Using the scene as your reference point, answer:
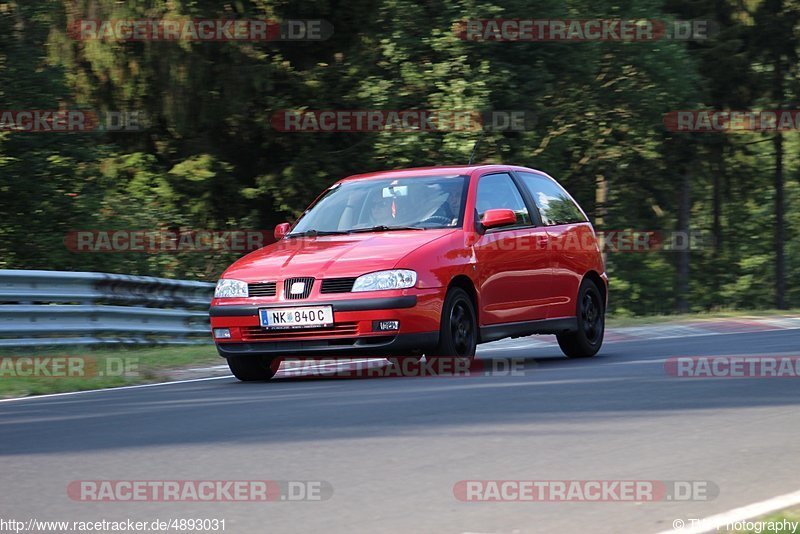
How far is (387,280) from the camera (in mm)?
10836

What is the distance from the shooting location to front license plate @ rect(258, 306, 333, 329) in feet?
35.6

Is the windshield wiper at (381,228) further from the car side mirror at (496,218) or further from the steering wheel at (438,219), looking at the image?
the car side mirror at (496,218)

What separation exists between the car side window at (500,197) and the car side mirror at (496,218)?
192 millimetres

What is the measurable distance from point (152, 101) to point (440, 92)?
5.86 m

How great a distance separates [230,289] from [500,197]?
106 inches

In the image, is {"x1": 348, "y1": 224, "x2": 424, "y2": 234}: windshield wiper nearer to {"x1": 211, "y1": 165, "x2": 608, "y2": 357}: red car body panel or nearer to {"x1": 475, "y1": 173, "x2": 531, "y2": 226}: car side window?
{"x1": 211, "y1": 165, "x2": 608, "y2": 357}: red car body panel

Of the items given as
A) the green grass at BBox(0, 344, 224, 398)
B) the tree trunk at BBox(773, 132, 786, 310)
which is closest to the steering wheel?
the green grass at BBox(0, 344, 224, 398)

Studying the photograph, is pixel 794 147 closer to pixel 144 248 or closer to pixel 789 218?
pixel 789 218

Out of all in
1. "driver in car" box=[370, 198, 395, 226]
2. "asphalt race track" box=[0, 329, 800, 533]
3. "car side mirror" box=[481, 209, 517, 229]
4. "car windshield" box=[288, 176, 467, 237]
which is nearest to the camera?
"asphalt race track" box=[0, 329, 800, 533]

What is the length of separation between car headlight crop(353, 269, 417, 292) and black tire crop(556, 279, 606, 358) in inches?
119

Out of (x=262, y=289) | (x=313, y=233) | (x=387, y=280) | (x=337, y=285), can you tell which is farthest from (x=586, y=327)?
(x=262, y=289)

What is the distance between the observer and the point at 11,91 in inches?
821

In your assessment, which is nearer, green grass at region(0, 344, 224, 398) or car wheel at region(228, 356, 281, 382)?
green grass at region(0, 344, 224, 398)

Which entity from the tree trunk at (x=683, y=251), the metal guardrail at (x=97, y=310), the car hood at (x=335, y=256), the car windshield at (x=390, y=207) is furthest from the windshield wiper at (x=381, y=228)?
the tree trunk at (x=683, y=251)
